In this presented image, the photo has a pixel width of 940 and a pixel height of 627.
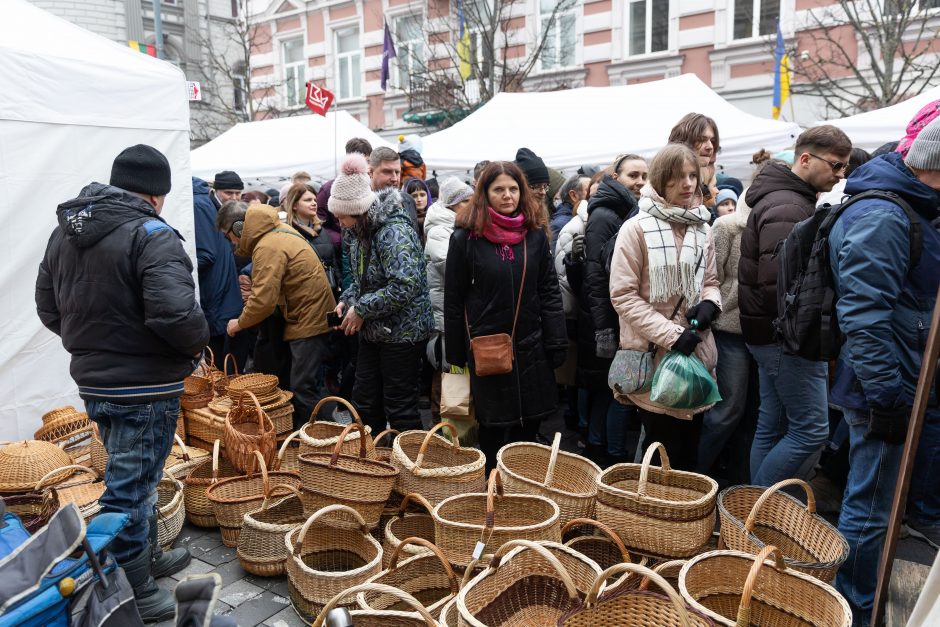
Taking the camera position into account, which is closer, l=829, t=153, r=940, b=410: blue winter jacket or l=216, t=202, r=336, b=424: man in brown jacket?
l=829, t=153, r=940, b=410: blue winter jacket

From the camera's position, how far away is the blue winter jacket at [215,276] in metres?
5.61

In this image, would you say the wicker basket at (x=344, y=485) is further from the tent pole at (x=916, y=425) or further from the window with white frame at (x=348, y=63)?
the window with white frame at (x=348, y=63)

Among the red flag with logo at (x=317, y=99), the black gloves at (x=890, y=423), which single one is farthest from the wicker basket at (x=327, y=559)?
the red flag with logo at (x=317, y=99)

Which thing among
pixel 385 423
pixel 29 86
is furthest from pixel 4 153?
pixel 385 423

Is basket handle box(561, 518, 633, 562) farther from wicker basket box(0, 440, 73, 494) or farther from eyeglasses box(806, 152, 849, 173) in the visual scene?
wicker basket box(0, 440, 73, 494)

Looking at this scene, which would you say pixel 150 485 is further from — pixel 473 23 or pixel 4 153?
pixel 473 23

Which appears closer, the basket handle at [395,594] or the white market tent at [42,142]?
the basket handle at [395,594]

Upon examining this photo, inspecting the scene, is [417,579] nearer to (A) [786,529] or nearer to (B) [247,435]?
(A) [786,529]

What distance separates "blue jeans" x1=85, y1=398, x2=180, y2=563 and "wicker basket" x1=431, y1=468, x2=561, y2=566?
1.25 metres

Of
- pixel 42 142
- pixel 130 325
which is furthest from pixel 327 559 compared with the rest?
pixel 42 142

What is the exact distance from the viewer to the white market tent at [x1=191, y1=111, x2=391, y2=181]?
1077 centimetres

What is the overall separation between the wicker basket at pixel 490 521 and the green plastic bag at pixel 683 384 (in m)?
0.79

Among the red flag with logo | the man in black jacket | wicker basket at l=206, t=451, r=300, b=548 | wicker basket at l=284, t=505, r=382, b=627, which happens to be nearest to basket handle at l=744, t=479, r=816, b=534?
wicker basket at l=284, t=505, r=382, b=627

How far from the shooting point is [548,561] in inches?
90.4
